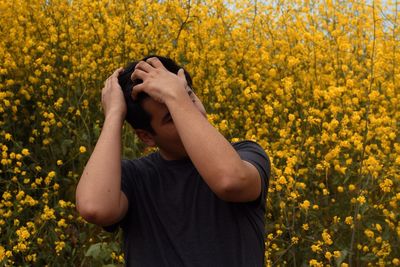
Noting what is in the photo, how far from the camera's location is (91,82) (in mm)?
4684

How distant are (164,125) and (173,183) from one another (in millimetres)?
124

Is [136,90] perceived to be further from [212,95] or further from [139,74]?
[212,95]

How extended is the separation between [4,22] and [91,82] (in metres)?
0.77

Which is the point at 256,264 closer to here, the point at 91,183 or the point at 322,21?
the point at 91,183

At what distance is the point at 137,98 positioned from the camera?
5.34ft

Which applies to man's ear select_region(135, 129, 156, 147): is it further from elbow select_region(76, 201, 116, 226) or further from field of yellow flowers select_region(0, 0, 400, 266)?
field of yellow flowers select_region(0, 0, 400, 266)

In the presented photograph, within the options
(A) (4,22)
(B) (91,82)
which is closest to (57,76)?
(B) (91,82)

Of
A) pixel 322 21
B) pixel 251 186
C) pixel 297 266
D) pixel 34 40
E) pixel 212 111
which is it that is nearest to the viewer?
pixel 251 186

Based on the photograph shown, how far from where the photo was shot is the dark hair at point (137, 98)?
162 centimetres

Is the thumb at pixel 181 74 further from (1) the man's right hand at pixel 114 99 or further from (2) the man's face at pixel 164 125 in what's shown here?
(1) the man's right hand at pixel 114 99

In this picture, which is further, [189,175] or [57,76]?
[57,76]

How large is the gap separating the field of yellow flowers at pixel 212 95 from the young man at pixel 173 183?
1.93 metres

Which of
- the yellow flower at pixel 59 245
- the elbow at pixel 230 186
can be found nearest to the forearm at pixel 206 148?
the elbow at pixel 230 186

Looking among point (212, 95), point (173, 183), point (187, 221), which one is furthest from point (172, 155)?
point (212, 95)
